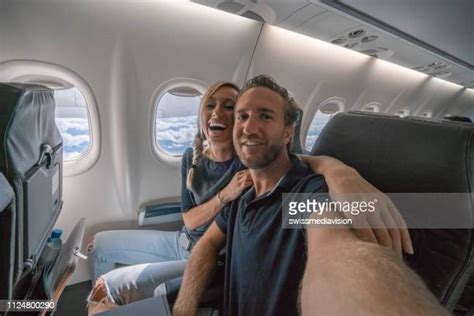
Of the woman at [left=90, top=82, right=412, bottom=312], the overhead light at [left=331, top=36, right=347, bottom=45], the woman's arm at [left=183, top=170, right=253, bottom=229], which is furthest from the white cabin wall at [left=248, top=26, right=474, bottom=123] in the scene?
the woman's arm at [left=183, top=170, right=253, bottom=229]

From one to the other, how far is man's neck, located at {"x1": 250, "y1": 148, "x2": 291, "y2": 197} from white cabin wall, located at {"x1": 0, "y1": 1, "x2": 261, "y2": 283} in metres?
1.36

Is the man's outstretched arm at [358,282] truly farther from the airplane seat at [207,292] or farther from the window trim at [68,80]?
the window trim at [68,80]

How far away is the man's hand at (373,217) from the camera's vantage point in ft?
1.88

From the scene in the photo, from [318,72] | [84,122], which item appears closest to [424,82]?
[318,72]

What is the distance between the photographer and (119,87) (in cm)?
174

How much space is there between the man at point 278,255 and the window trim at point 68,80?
130 cm

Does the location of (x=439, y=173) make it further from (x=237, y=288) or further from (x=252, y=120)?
(x=237, y=288)

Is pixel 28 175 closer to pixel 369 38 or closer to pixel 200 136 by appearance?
pixel 200 136

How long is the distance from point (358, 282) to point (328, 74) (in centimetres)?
278

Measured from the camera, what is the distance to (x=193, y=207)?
144 centimetres

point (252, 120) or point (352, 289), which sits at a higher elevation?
point (252, 120)

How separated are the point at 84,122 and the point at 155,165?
66 centimetres

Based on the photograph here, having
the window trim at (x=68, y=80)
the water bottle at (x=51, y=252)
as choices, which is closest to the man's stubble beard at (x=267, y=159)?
the water bottle at (x=51, y=252)

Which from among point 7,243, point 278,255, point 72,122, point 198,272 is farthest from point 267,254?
point 72,122
